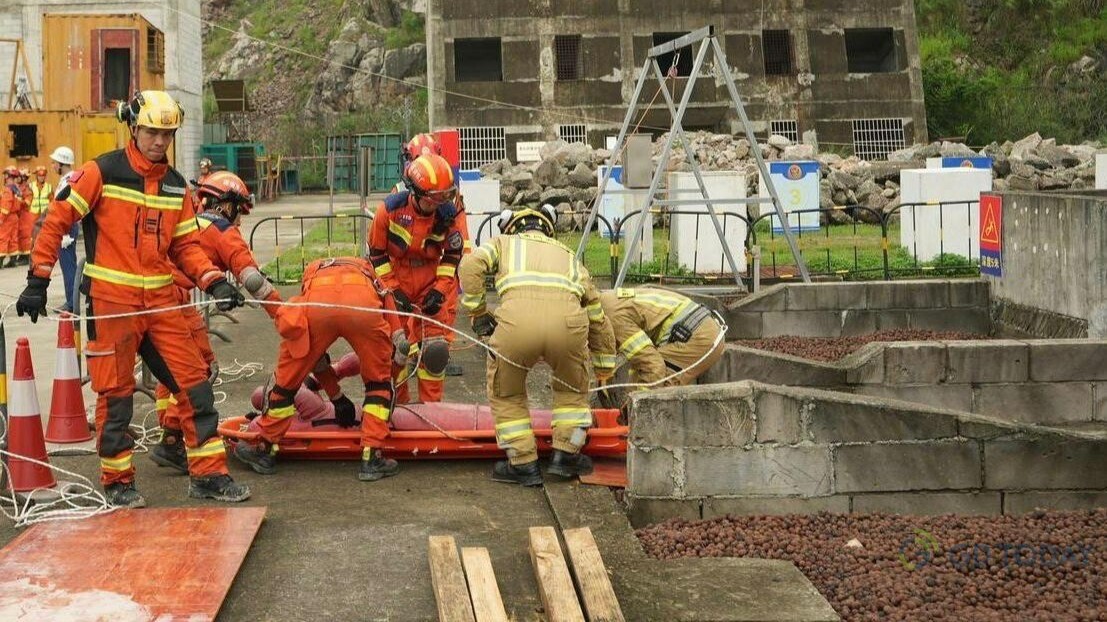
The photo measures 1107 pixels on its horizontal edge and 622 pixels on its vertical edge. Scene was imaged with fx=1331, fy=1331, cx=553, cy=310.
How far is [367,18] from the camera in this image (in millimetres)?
60156

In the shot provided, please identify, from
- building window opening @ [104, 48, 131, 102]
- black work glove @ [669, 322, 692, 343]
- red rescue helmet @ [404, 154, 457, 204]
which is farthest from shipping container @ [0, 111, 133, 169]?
black work glove @ [669, 322, 692, 343]

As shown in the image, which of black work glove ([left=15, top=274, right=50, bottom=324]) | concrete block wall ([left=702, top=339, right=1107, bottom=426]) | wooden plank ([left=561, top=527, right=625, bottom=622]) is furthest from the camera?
concrete block wall ([left=702, top=339, right=1107, bottom=426])

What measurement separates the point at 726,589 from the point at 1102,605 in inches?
61.8

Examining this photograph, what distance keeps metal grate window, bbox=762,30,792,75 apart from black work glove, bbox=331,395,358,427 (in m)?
32.2

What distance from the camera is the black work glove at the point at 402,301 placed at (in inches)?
371

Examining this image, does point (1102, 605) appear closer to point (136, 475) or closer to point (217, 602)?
point (217, 602)

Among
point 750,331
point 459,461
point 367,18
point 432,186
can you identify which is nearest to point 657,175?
point 750,331

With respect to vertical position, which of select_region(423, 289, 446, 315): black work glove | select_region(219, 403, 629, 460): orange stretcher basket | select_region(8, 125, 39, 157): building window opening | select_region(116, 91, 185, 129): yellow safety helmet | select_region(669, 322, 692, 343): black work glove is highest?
select_region(8, 125, 39, 157): building window opening

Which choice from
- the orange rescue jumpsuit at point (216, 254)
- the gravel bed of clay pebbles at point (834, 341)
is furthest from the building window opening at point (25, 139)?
the orange rescue jumpsuit at point (216, 254)

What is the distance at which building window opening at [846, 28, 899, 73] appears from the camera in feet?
129

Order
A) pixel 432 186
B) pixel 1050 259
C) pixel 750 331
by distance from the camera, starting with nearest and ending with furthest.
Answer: pixel 432 186
pixel 1050 259
pixel 750 331

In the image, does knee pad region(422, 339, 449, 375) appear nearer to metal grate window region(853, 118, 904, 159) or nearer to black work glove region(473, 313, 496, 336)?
black work glove region(473, 313, 496, 336)

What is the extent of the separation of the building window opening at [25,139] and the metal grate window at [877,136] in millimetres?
21932

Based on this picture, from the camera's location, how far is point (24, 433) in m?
7.23
